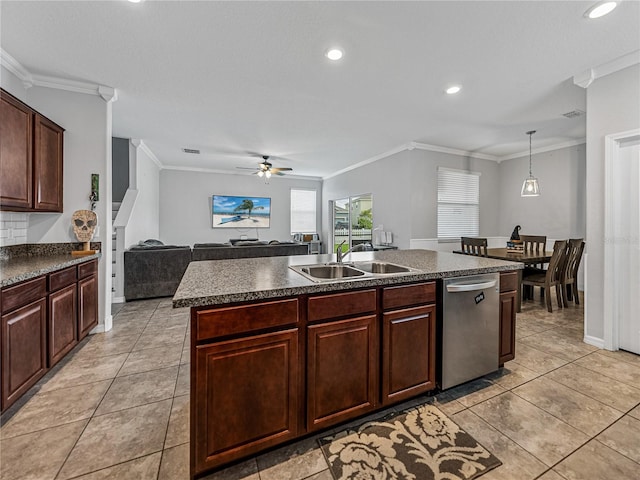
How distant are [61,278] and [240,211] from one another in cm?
576

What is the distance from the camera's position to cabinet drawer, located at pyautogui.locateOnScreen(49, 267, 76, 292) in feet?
7.27

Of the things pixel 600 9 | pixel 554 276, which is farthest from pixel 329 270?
pixel 554 276

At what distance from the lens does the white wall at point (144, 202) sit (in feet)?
16.5

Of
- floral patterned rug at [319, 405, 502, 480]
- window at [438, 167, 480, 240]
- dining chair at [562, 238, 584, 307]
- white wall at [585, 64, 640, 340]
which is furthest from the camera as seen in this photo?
window at [438, 167, 480, 240]

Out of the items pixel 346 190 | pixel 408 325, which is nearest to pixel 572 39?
pixel 408 325

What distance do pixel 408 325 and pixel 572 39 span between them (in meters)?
2.73

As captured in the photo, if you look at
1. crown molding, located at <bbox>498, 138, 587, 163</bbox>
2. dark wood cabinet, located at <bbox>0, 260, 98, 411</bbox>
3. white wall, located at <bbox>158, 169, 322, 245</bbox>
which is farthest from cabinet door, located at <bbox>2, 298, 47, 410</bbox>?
crown molding, located at <bbox>498, 138, 587, 163</bbox>

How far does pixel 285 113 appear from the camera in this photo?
12.8 feet

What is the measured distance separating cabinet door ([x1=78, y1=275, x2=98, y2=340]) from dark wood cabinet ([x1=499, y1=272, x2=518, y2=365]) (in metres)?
3.77

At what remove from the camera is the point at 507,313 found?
7.47ft

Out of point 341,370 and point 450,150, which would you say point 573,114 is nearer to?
point 450,150

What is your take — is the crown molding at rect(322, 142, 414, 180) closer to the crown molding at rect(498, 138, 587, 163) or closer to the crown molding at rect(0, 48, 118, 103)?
the crown molding at rect(498, 138, 587, 163)

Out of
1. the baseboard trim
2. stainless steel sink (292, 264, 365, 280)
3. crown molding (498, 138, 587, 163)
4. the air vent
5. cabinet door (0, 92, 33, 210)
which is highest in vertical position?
crown molding (498, 138, 587, 163)

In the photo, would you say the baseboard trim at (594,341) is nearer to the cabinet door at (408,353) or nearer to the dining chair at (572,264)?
the dining chair at (572,264)
